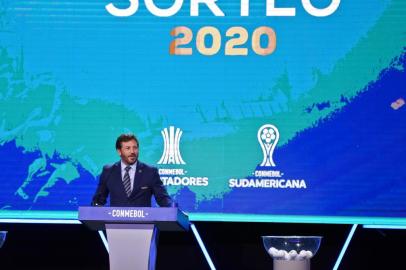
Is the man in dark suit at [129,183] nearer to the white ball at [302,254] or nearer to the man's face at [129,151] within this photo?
the man's face at [129,151]

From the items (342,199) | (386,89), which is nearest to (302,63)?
(386,89)

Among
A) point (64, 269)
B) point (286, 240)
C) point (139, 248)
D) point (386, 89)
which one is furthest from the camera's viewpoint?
point (64, 269)

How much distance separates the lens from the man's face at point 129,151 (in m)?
5.49

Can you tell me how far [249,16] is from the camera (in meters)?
6.52

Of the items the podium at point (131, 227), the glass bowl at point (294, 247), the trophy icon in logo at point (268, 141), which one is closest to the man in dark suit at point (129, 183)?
the podium at point (131, 227)

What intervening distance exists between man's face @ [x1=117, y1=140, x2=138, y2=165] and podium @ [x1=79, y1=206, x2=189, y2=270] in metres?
0.70

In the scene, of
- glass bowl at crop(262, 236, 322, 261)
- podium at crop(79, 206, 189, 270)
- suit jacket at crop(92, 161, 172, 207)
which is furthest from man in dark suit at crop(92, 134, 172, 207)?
glass bowl at crop(262, 236, 322, 261)

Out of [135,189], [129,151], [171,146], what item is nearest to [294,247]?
[135,189]

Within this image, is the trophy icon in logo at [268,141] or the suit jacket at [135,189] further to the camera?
the trophy icon in logo at [268,141]

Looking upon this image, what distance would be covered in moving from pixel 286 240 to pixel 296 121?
1.24 metres

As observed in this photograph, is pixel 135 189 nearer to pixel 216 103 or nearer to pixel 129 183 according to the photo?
pixel 129 183

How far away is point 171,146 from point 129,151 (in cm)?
104

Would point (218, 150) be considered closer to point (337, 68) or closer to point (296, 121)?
point (296, 121)

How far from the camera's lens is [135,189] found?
18.2ft
